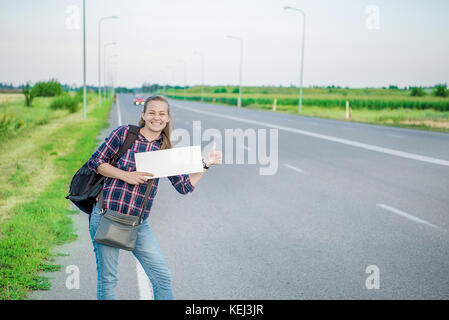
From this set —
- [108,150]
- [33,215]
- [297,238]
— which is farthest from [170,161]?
[33,215]

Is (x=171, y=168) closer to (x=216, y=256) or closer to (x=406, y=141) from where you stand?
(x=216, y=256)

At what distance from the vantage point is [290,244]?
20.1 feet

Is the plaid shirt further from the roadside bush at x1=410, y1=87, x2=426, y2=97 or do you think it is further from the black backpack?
the roadside bush at x1=410, y1=87, x2=426, y2=97

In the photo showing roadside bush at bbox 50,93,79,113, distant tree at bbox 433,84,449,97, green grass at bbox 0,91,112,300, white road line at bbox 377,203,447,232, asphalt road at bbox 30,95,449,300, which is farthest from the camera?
distant tree at bbox 433,84,449,97

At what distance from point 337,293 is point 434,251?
6.49ft

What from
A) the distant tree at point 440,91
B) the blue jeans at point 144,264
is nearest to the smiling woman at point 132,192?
the blue jeans at point 144,264

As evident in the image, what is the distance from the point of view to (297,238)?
6.41 m

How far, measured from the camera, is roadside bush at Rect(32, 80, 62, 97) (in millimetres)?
47925

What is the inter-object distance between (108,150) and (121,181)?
22cm

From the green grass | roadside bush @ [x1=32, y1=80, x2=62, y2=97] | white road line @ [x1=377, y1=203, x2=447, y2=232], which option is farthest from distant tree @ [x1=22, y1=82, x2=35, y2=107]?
white road line @ [x1=377, y1=203, x2=447, y2=232]

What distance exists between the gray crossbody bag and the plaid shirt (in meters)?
0.04

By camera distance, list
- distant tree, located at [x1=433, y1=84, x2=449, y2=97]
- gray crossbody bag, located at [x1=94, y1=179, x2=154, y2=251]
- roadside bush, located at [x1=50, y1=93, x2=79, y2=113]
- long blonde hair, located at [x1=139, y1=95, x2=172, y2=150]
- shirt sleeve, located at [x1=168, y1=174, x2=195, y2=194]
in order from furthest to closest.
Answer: distant tree, located at [x1=433, y1=84, x2=449, y2=97] < roadside bush, located at [x1=50, y1=93, x2=79, y2=113] < shirt sleeve, located at [x1=168, y1=174, x2=195, y2=194] < long blonde hair, located at [x1=139, y1=95, x2=172, y2=150] < gray crossbody bag, located at [x1=94, y1=179, x2=154, y2=251]

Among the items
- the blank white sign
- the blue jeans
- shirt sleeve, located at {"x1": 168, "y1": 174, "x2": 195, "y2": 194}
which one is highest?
the blank white sign
